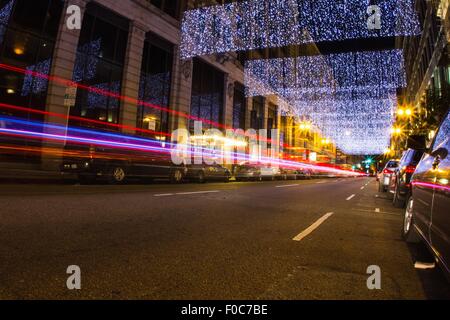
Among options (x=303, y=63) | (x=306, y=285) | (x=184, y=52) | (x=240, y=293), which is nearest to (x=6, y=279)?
(x=240, y=293)

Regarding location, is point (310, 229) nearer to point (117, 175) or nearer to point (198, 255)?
point (198, 255)

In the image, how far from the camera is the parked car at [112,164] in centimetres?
1315

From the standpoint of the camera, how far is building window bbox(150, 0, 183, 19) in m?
25.6

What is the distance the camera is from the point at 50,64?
1764cm

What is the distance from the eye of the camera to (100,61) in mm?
20297

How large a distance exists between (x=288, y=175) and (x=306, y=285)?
32774 mm

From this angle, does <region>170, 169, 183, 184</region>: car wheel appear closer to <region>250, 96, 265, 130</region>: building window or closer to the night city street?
the night city street

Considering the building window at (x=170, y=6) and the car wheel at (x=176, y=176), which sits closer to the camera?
the car wheel at (x=176, y=176)

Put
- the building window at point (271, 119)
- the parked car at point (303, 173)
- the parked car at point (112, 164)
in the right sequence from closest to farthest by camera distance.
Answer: the parked car at point (112, 164)
the parked car at point (303, 173)
the building window at point (271, 119)

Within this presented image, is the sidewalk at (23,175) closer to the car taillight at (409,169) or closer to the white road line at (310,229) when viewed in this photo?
the white road line at (310,229)

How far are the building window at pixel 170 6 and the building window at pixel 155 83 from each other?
2692 millimetres

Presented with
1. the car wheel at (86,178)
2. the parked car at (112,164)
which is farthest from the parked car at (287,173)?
the car wheel at (86,178)

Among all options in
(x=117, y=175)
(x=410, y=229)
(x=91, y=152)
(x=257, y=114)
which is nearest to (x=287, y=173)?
(x=257, y=114)

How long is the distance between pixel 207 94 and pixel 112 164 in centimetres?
1867
